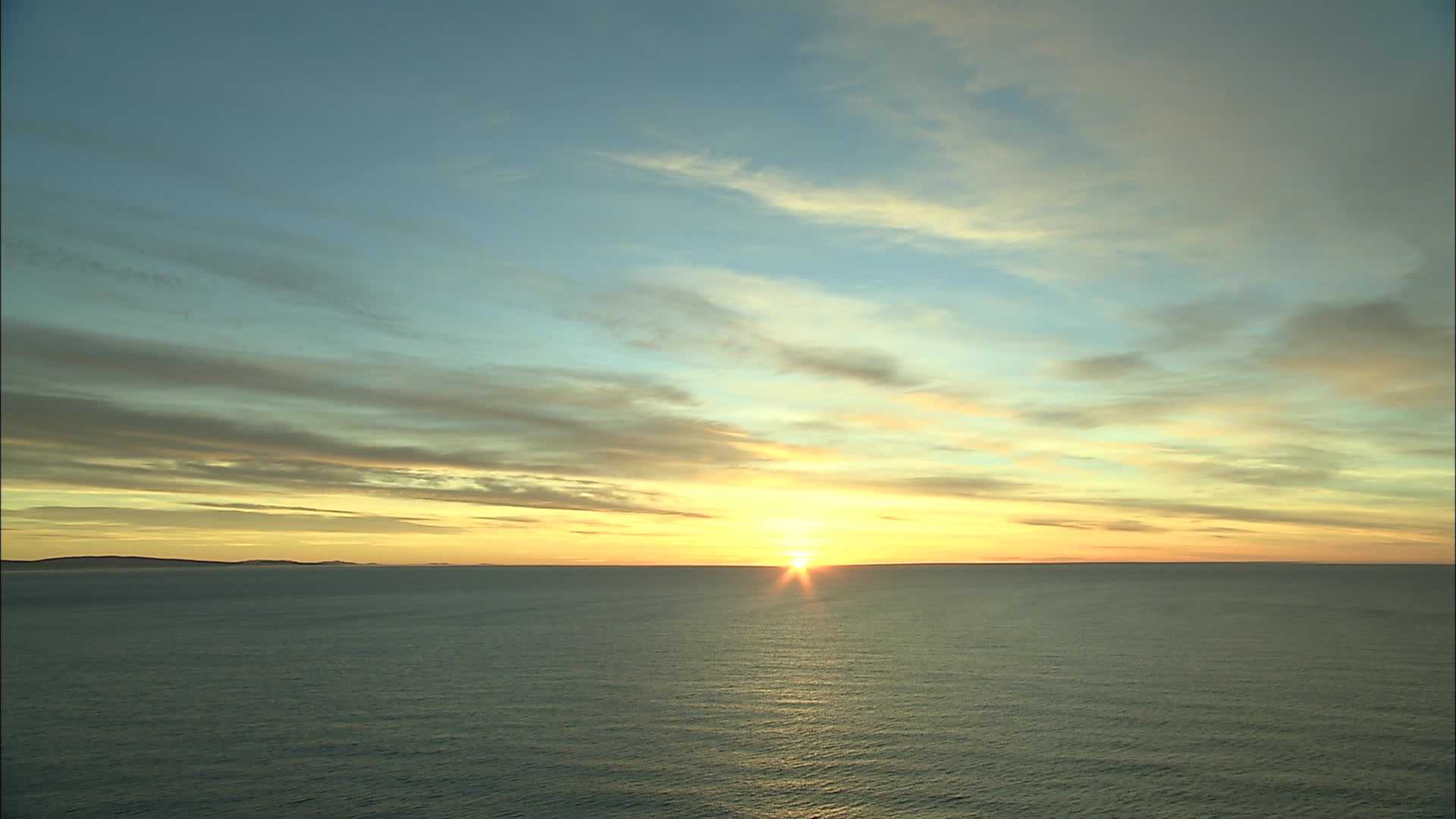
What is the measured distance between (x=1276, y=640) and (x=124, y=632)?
17193 cm

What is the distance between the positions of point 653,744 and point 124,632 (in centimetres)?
11262

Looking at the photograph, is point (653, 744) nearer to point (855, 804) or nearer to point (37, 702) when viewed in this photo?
point (855, 804)

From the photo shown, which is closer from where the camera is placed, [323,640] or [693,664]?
[693,664]

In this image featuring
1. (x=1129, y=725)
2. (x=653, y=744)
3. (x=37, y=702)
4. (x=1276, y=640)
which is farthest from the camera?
(x=1276, y=640)

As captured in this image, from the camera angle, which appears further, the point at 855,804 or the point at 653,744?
the point at 653,744

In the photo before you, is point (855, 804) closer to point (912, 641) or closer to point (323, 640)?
point (912, 641)

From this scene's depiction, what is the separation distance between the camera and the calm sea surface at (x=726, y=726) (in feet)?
170

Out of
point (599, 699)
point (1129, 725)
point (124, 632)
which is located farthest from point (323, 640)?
point (1129, 725)

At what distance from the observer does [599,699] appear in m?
79.2

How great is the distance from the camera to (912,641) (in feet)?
422

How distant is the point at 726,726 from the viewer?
70500mm

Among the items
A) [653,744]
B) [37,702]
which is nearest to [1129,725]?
[653,744]

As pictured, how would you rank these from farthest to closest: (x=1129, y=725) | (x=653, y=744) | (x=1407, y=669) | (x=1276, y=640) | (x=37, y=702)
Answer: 1. (x=1276, y=640)
2. (x=1407, y=669)
3. (x=37, y=702)
4. (x=1129, y=725)
5. (x=653, y=744)

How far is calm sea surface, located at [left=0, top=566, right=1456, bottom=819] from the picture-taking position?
51750 mm
